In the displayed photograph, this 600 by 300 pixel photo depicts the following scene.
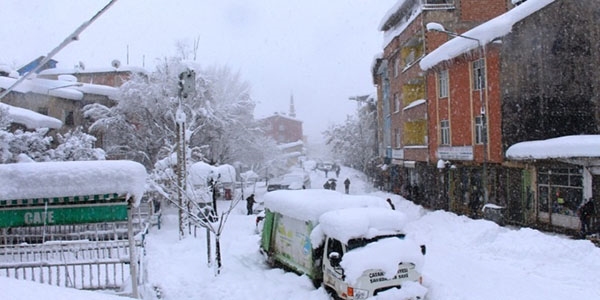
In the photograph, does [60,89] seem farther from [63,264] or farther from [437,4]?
[63,264]

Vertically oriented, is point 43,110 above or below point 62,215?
above

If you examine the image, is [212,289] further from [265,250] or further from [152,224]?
[152,224]

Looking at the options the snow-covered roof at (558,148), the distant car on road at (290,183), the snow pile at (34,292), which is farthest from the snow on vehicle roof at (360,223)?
the distant car on road at (290,183)

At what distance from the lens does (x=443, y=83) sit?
27250 mm

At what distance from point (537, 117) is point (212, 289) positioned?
16157mm

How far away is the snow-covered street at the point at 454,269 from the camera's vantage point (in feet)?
36.8

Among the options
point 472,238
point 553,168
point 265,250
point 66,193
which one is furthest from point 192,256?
point 553,168

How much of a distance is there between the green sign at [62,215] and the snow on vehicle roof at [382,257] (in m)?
4.35

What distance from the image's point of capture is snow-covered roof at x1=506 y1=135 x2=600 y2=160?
17219 mm

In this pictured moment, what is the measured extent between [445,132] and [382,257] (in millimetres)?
18908

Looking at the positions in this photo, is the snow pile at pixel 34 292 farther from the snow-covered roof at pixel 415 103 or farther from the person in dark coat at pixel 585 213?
the snow-covered roof at pixel 415 103

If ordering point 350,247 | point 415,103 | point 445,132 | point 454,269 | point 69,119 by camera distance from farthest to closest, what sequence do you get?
point 69,119 → point 415,103 → point 445,132 → point 454,269 → point 350,247

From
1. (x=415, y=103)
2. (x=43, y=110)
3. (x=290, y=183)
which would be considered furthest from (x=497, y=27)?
(x=43, y=110)

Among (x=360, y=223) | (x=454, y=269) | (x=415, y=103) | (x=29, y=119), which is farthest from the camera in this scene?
(x=415, y=103)
